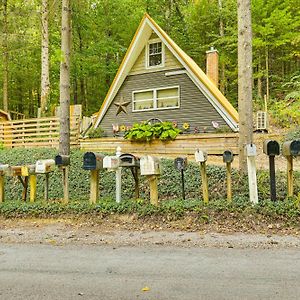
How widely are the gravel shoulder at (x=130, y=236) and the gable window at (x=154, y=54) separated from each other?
37.3 feet

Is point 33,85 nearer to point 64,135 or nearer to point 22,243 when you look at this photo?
point 64,135

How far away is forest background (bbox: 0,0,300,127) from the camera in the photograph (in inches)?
783

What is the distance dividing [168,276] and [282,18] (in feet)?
64.8

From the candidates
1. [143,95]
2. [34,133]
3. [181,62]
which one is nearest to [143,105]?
[143,95]

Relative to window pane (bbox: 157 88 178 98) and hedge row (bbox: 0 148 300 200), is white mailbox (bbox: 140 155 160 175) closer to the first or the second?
hedge row (bbox: 0 148 300 200)

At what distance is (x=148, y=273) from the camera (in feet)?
10.5

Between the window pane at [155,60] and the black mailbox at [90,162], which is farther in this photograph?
the window pane at [155,60]

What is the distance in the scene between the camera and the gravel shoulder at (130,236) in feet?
13.9

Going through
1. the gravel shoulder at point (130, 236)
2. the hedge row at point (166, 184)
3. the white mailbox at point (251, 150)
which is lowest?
the gravel shoulder at point (130, 236)

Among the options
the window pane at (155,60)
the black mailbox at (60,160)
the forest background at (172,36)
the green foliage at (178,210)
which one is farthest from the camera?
the forest background at (172,36)

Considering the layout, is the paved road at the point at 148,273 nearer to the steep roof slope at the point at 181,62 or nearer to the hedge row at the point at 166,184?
the hedge row at the point at 166,184

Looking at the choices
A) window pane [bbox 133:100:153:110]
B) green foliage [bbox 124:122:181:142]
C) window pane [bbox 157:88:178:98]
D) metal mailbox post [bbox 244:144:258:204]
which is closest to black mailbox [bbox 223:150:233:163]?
metal mailbox post [bbox 244:144:258:204]

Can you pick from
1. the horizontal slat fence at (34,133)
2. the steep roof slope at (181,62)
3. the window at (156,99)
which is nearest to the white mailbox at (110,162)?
the horizontal slat fence at (34,133)

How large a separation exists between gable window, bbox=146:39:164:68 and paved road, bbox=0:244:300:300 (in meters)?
12.7
